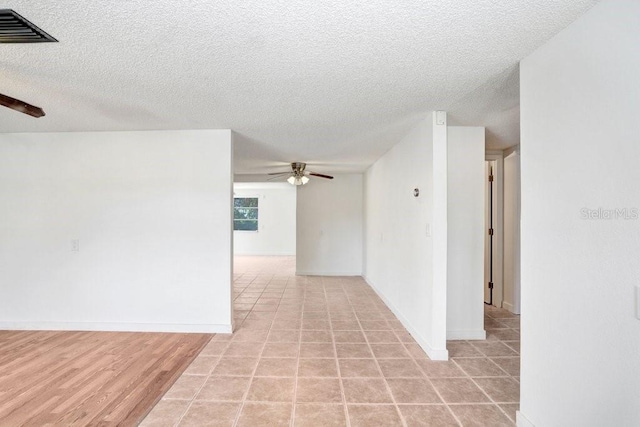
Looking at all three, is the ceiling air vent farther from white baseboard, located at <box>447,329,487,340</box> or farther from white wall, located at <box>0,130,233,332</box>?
white baseboard, located at <box>447,329,487,340</box>

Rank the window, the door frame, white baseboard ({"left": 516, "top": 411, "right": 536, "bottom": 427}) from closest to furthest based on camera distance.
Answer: white baseboard ({"left": 516, "top": 411, "right": 536, "bottom": 427})
the door frame
the window

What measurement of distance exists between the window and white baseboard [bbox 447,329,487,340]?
858cm

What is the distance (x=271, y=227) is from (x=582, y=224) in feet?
33.0

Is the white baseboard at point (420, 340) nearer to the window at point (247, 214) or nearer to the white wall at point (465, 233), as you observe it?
the white wall at point (465, 233)

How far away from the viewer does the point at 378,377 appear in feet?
8.39

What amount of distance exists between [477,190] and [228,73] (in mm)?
2840

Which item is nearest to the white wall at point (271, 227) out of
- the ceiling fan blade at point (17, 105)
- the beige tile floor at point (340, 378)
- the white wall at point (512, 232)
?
the beige tile floor at point (340, 378)

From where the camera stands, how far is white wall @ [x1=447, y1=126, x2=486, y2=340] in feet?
11.3

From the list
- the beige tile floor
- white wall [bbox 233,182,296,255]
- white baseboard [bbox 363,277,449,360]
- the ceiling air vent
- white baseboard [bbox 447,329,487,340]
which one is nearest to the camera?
the ceiling air vent

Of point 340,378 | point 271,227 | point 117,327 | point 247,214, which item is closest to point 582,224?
point 340,378

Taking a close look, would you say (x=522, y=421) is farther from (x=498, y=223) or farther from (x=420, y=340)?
(x=498, y=223)

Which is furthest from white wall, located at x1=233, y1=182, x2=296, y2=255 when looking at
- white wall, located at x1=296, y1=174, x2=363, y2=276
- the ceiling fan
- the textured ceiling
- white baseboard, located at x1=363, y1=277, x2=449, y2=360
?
the textured ceiling

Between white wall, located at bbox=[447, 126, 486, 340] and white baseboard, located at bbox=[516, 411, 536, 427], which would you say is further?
white wall, located at bbox=[447, 126, 486, 340]

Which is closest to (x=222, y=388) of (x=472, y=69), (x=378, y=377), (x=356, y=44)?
(x=378, y=377)
